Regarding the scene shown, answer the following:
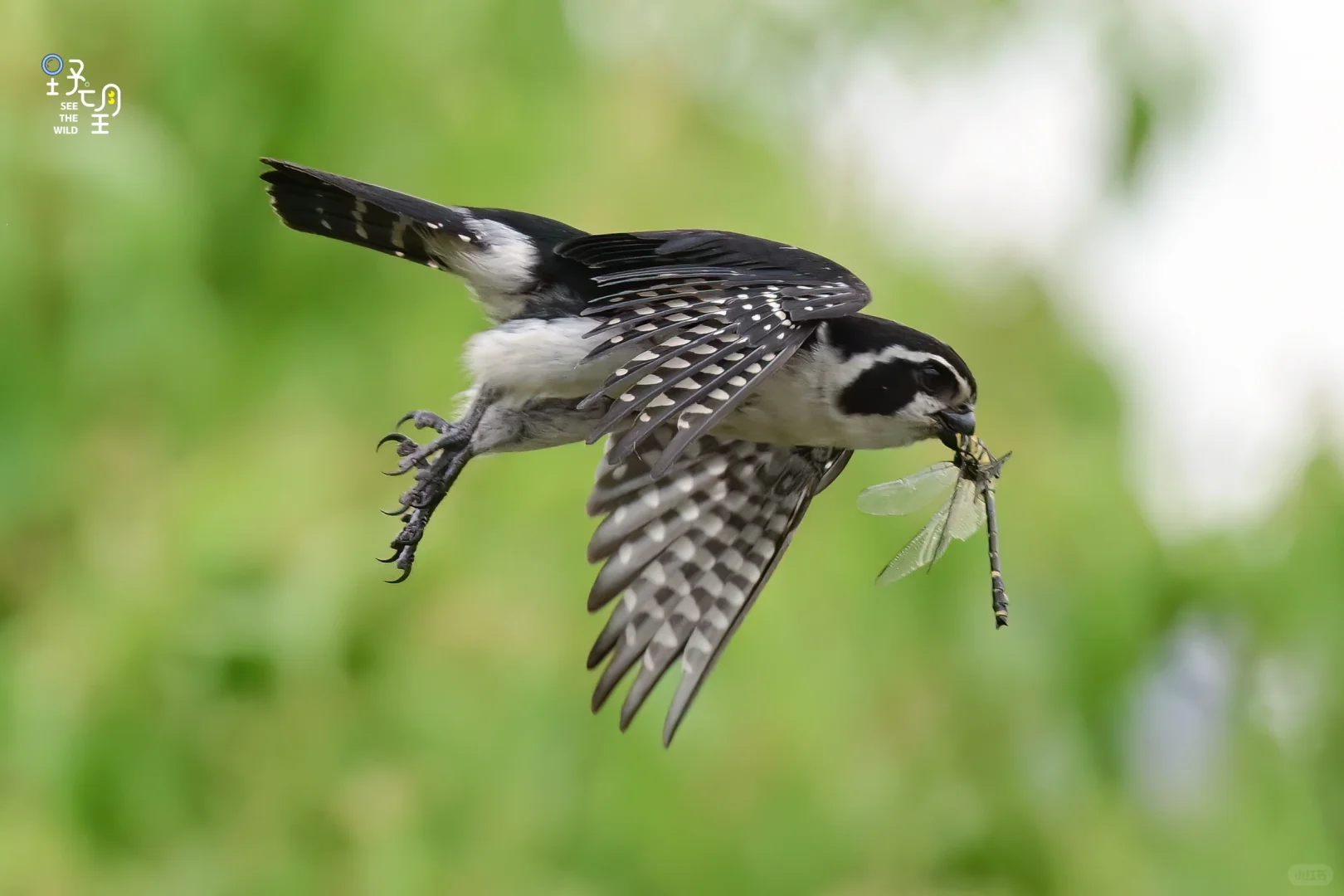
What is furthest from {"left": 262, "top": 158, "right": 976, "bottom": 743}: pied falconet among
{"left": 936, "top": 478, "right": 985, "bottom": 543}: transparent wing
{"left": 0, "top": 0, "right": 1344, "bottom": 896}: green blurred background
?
{"left": 0, "top": 0, "right": 1344, "bottom": 896}: green blurred background

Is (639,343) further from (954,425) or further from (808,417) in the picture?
(954,425)

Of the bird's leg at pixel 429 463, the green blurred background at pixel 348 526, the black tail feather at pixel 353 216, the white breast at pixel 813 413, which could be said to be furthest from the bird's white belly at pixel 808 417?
the green blurred background at pixel 348 526

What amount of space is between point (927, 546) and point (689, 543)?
1.12 meters

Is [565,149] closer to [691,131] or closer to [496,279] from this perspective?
[691,131]

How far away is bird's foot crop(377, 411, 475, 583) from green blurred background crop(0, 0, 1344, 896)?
128 cm

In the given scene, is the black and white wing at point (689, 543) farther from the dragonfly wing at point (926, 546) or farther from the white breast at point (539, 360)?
the dragonfly wing at point (926, 546)

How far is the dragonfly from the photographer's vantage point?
2.09 meters

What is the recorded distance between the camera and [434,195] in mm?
3936

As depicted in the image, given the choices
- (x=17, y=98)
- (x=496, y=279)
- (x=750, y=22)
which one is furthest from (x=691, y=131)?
(x=496, y=279)

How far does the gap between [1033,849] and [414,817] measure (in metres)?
2.35

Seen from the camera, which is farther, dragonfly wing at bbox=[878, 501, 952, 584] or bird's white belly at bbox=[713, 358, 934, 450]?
bird's white belly at bbox=[713, 358, 934, 450]

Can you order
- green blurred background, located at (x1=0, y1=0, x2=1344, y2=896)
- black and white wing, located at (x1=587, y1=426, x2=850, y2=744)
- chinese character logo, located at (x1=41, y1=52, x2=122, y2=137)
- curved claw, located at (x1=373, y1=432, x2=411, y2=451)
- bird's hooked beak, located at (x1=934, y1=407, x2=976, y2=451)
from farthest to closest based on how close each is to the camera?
green blurred background, located at (x1=0, y1=0, x2=1344, y2=896) < chinese character logo, located at (x1=41, y1=52, x2=122, y2=137) < black and white wing, located at (x1=587, y1=426, x2=850, y2=744) < bird's hooked beak, located at (x1=934, y1=407, x2=976, y2=451) < curved claw, located at (x1=373, y1=432, x2=411, y2=451)

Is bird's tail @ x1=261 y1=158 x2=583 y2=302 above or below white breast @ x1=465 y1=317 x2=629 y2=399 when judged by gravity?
above

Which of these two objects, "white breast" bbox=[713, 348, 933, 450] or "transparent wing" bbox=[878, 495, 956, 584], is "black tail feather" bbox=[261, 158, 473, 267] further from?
"transparent wing" bbox=[878, 495, 956, 584]
